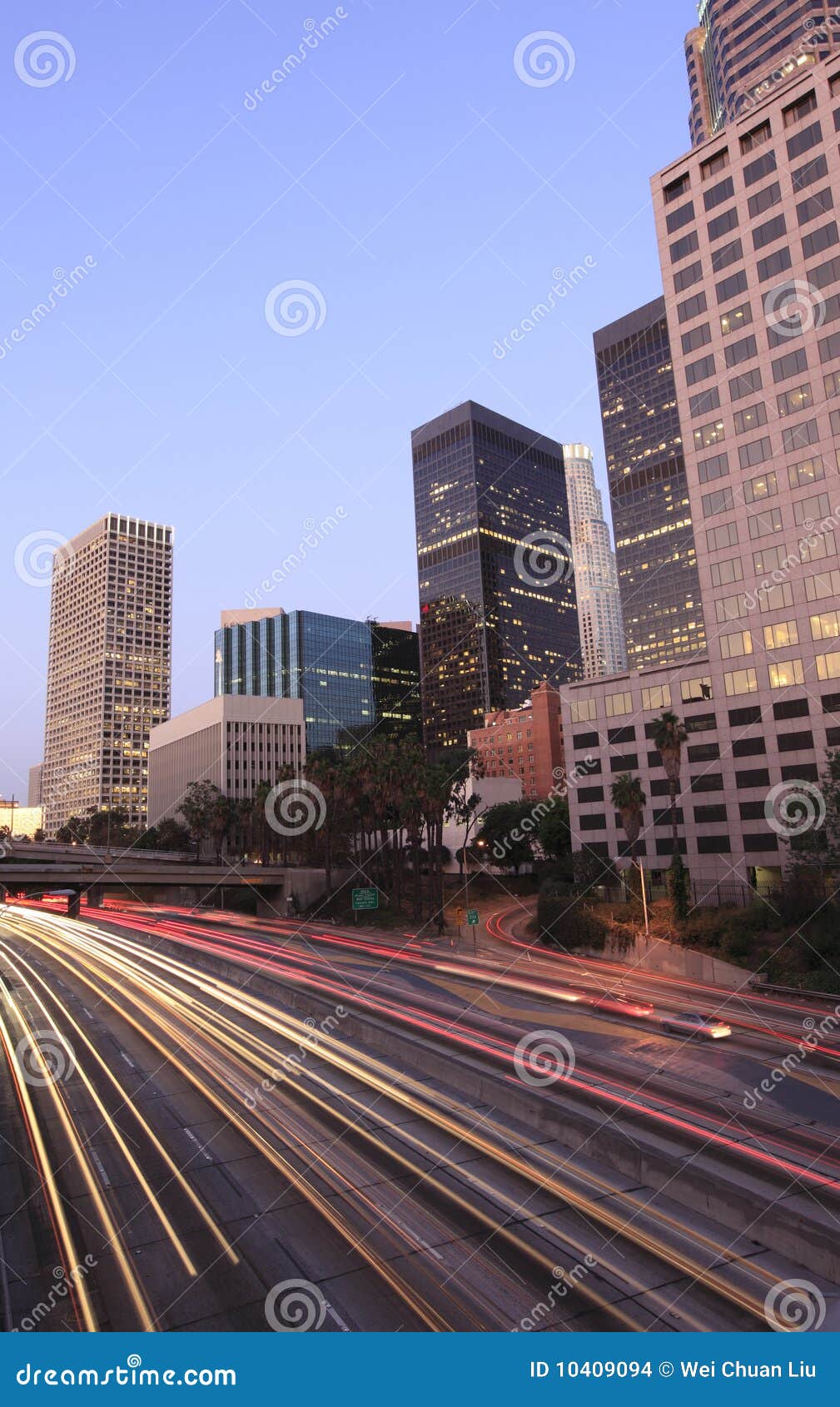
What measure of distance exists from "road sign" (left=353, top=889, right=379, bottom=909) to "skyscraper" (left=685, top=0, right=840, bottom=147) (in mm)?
128686

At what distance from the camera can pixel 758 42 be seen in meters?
139

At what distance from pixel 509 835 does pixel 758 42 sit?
142905 millimetres

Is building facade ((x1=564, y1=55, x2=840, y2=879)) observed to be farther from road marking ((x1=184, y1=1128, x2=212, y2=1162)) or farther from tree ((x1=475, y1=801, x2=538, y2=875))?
road marking ((x1=184, y1=1128, x2=212, y2=1162))

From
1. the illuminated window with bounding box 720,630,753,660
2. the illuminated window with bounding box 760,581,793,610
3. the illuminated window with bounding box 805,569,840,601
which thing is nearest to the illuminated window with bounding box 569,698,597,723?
the illuminated window with bounding box 720,630,753,660

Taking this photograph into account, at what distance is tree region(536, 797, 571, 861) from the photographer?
97.7 metres

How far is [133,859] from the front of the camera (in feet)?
333

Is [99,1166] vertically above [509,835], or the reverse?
[509,835]

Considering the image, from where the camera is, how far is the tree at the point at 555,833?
97.7 meters

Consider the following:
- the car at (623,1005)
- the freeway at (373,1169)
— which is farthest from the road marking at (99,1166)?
the car at (623,1005)

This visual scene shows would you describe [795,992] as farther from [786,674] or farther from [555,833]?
[555,833]

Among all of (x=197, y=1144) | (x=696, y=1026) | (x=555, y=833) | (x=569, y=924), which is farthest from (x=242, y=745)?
(x=197, y=1144)

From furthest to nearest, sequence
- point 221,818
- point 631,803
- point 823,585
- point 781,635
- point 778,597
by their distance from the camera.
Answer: point 221,818, point 778,597, point 781,635, point 823,585, point 631,803

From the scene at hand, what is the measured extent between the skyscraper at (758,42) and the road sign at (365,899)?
129 metres

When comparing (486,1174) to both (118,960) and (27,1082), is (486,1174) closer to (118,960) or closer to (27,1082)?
(27,1082)
